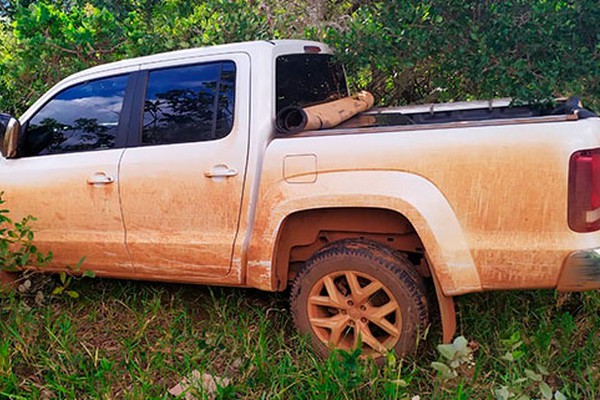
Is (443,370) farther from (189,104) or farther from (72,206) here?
(72,206)

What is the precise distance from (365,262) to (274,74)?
3.89ft

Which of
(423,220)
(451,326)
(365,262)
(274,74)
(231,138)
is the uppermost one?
(274,74)

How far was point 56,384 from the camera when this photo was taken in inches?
103

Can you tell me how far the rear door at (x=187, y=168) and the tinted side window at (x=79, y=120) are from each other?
0.22m

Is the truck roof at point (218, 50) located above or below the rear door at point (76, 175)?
above

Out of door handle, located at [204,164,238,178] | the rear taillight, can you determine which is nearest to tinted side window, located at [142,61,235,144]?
door handle, located at [204,164,238,178]

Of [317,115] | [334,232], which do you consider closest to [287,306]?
[334,232]

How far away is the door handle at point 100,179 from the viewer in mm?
3244

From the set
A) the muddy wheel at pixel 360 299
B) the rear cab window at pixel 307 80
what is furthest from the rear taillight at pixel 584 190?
the rear cab window at pixel 307 80

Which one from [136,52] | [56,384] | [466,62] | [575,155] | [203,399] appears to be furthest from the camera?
[136,52]

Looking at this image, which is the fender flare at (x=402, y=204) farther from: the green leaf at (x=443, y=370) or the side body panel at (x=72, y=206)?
the side body panel at (x=72, y=206)

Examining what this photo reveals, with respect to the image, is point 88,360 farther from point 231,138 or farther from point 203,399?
point 231,138

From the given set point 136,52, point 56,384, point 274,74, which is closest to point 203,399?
point 56,384

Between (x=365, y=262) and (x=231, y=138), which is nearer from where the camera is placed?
(x=365, y=262)
